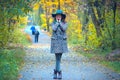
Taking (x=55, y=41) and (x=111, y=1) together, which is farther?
(x=111, y=1)

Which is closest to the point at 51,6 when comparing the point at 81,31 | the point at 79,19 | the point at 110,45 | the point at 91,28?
the point at 79,19

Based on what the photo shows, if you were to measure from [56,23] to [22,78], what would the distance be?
2425 millimetres

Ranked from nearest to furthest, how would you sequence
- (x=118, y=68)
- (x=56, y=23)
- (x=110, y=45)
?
(x=56, y=23) < (x=118, y=68) < (x=110, y=45)

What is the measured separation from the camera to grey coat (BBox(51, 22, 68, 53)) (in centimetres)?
1359

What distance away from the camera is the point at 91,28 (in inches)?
1184

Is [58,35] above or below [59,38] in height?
above

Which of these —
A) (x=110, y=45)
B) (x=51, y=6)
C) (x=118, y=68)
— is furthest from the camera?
(x=51, y=6)

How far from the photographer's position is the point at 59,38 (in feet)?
44.9

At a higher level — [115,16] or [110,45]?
[115,16]

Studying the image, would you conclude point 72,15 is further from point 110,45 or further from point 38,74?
point 38,74

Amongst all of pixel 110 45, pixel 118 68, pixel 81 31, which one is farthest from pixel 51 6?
pixel 118 68

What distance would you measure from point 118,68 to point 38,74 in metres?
3.87

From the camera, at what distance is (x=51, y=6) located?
51.7 meters

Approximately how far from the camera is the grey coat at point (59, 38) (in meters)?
13.6
